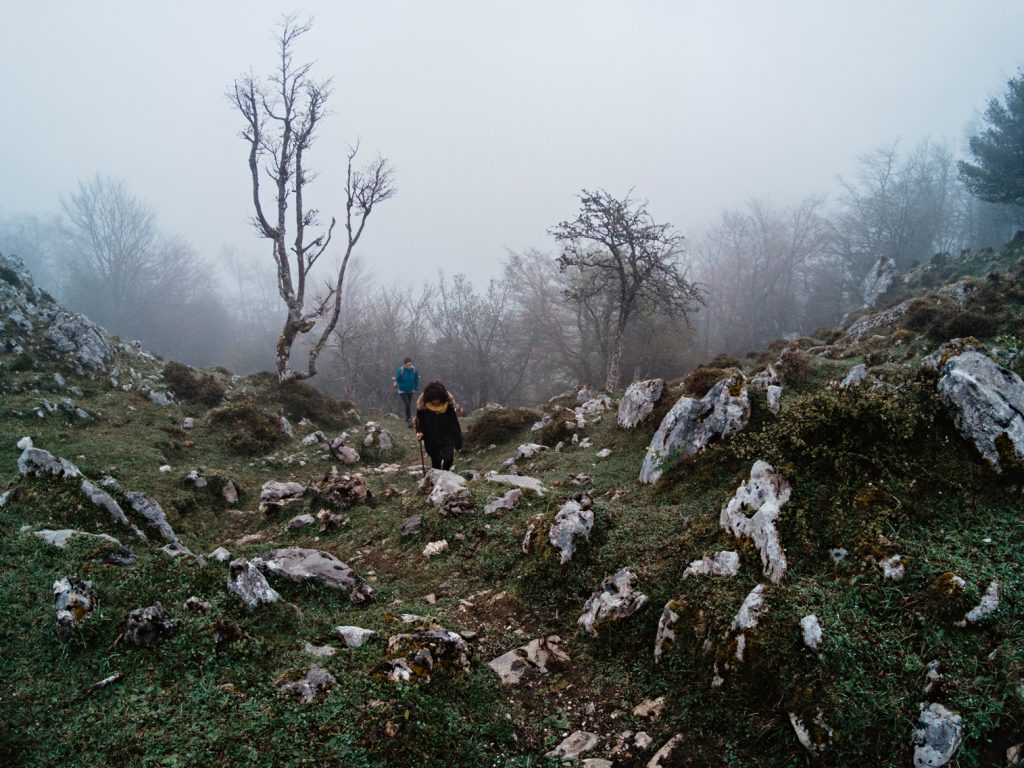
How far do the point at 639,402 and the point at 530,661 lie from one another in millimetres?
6534

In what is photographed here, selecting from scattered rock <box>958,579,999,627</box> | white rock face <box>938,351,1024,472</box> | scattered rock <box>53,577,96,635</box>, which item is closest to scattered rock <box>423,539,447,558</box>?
scattered rock <box>53,577,96,635</box>

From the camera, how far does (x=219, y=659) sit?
351 centimetres

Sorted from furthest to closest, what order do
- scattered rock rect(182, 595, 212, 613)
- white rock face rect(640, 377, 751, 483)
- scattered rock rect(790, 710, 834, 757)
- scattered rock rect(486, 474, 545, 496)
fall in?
scattered rock rect(486, 474, 545, 496), white rock face rect(640, 377, 751, 483), scattered rock rect(182, 595, 212, 613), scattered rock rect(790, 710, 834, 757)

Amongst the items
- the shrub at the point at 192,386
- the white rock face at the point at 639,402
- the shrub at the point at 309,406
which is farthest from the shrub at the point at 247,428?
the white rock face at the point at 639,402

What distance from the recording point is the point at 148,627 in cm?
357

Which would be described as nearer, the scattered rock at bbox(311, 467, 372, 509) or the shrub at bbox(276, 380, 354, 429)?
the scattered rock at bbox(311, 467, 372, 509)

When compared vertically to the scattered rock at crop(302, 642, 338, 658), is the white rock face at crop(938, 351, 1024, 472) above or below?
above

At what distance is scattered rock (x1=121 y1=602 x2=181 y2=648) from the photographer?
3514 mm

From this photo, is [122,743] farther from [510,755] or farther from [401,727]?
[510,755]

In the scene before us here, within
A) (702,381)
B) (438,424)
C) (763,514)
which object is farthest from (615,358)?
(763,514)

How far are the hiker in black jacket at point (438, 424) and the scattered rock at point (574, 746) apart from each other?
614 centimetres

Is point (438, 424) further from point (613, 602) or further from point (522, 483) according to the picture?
point (613, 602)

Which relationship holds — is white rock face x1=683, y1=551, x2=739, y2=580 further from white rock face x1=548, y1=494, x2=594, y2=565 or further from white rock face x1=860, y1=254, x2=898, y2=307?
white rock face x1=860, y1=254, x2=898, y2=307

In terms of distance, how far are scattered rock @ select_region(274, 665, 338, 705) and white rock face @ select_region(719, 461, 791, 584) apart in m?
3.29
